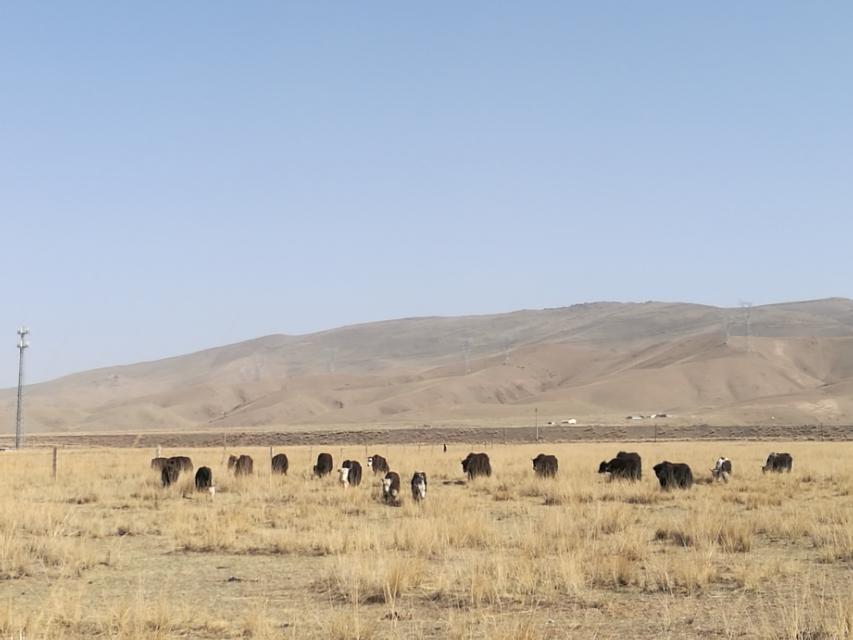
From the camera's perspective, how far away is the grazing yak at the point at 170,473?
30625mm

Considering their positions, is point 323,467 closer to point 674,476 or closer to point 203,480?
point 203,480

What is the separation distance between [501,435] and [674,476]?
186 feet

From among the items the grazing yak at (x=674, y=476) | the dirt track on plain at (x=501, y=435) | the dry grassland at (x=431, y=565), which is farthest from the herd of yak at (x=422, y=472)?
the dirt track on plain at (x=501, y=435)

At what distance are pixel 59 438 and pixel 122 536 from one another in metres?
91.0

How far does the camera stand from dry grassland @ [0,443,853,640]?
11055 millimetres

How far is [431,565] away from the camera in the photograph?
15469 mm

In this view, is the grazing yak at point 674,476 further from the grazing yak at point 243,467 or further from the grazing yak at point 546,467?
the grazing yak at point 243,467

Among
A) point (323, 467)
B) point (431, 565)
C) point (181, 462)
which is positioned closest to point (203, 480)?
point (181, 462)

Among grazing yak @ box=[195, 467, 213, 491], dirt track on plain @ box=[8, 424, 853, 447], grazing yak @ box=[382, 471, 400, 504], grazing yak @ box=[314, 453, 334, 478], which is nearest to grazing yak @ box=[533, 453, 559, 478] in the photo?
grazing yak @ box=[314, 453, 334, 478]

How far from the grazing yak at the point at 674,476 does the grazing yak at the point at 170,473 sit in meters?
14.3

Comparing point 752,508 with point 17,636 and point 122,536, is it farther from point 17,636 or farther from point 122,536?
point 17,636

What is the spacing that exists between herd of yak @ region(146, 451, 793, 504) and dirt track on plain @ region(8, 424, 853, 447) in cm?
4352

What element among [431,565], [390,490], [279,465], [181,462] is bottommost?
[431,565]

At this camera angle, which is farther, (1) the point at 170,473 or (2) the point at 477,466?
(2) the point at 477,466
